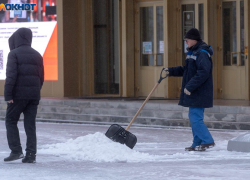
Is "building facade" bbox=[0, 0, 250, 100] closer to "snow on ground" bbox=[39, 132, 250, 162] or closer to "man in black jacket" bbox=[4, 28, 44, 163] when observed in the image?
"snow on ground" bbox=[39, 132, 250, 162]

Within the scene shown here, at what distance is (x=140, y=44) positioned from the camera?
1533 cm

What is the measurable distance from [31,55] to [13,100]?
607 mm

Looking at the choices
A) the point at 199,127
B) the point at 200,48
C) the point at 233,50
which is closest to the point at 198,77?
the point at 200,48

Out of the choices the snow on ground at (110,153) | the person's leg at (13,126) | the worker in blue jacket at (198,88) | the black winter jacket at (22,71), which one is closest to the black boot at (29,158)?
the person's leg at (13,126)

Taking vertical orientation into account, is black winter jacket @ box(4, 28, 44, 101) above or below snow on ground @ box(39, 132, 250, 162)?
above

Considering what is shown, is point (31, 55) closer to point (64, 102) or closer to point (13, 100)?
point (13, 100)

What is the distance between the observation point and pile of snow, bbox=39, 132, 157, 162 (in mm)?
6773

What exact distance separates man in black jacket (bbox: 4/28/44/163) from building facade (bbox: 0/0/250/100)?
8246 mm

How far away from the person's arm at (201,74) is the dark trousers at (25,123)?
221 cm

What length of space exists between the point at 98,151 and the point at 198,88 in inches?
68.1

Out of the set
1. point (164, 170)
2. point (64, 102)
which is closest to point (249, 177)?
point (164, 170)

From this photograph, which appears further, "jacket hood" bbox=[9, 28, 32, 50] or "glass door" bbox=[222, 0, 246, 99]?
"glass door" bbox=[222, 0, 246, 99]

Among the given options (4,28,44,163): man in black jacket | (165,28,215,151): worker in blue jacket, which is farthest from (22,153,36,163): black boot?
(165,28,215,151): worker in blue jacket

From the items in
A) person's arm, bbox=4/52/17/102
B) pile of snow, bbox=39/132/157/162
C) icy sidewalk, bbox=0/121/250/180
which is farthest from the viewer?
pile of snow, bbox=39/132/157/162
